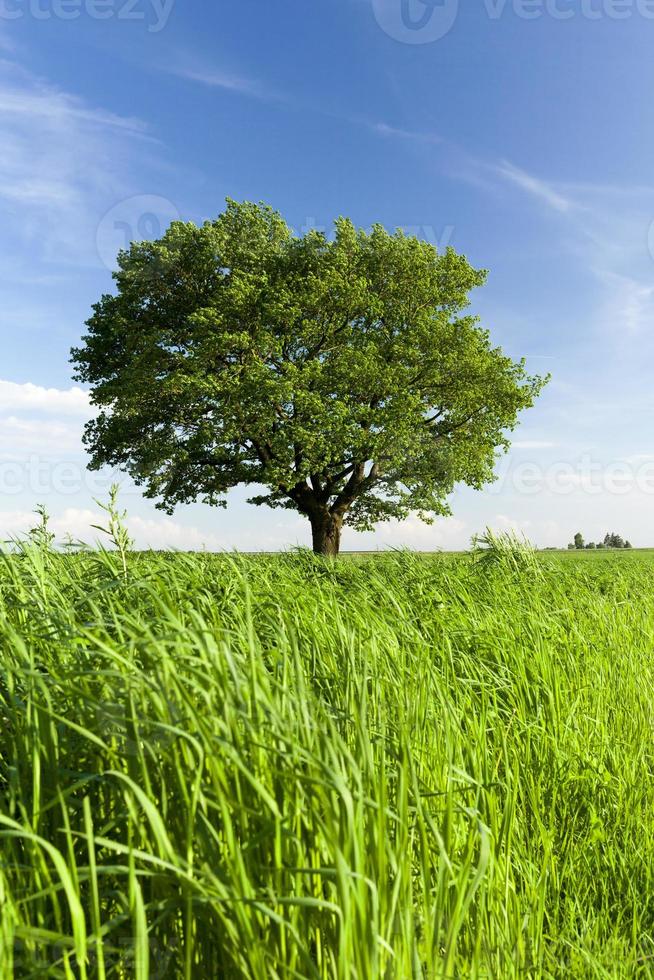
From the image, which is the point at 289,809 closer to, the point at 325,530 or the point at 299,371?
the point at 299,371

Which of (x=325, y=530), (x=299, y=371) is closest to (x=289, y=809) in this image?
(x=299, y=371)

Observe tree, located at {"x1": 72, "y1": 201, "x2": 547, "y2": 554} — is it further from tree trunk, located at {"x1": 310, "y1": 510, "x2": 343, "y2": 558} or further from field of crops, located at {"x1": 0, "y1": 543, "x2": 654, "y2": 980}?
field of crops, located at {"x1": 0, "y1": 543, "x2": 654, "y2": 980}

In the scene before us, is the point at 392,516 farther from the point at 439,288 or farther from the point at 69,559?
the point at 69,559

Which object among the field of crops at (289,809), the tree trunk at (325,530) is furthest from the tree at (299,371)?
the field of crops at (289,809)

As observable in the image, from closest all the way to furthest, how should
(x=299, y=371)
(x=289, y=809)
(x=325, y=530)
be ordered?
(x=289, y=809), (x=299, y=371), (x=325, y=530)

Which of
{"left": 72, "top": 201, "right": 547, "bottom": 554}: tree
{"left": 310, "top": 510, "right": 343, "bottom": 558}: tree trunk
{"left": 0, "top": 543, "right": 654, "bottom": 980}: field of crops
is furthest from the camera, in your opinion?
{"left": 310, "top": 510, "right": 343, "bottom": 558}: tree trunk

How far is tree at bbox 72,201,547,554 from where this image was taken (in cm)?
2322

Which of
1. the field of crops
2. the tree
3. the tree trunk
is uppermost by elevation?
the tree

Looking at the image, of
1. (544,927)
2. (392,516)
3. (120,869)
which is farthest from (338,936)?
(392,516)

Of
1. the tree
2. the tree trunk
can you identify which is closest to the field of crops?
the tree

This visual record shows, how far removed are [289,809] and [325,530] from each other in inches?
968

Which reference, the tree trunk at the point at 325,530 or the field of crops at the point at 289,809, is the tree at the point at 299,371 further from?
the field of crops at the point at 289,809

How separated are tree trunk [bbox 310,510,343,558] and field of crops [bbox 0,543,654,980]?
849 inches

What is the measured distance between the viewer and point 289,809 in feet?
5.95
